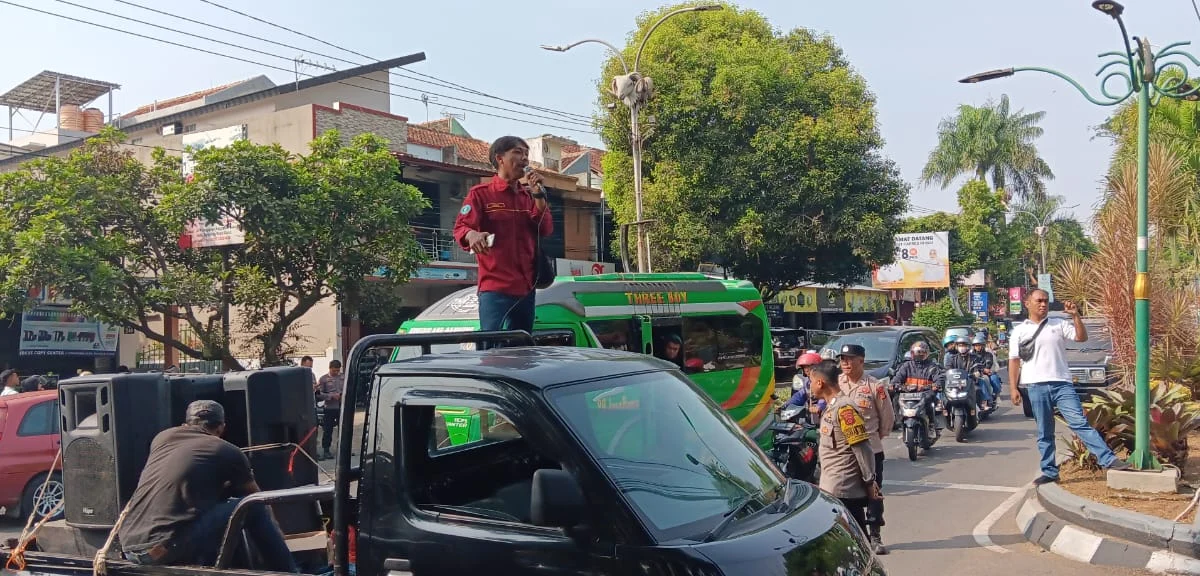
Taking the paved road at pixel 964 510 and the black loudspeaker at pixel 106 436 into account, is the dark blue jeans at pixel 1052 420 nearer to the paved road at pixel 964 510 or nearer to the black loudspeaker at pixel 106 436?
the paved road at pixel 964 510

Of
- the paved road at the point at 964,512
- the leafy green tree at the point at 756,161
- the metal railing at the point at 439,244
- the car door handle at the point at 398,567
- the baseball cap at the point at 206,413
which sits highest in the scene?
the leafy green tree at the point at 756,161

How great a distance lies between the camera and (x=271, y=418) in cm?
498

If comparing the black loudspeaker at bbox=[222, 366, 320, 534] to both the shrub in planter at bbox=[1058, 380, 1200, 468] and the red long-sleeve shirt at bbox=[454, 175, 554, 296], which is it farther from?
the shrub in planter at bbox=[1058, 380, 1200, 468]

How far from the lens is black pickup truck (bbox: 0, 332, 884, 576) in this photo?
2.94m

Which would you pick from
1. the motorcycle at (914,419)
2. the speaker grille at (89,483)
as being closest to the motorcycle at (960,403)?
the motorcycle at (914,419)

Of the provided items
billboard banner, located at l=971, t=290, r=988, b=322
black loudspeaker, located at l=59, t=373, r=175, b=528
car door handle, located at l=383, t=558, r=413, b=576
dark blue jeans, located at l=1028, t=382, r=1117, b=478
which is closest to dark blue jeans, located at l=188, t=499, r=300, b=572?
black loudspeaker, located at l=59, t=373, r=175, b=528

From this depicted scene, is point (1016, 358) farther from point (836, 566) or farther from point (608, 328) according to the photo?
point (836, 566)

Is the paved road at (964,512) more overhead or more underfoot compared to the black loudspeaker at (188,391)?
more underfoot

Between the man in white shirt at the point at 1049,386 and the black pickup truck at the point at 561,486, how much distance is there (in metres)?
5.32

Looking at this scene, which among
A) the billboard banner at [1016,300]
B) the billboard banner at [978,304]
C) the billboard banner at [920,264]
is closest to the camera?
the billboard banner at [920,264]

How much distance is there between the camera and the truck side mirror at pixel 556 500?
290 centimetres

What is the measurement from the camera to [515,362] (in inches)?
133

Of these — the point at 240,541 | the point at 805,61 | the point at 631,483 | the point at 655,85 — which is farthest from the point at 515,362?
the point at 805,61

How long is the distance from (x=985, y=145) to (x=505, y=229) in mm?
45089
